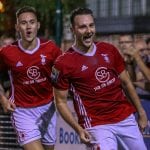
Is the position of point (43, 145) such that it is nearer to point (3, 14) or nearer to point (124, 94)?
point (124, 94)

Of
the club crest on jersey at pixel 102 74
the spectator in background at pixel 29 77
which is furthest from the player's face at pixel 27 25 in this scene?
the club crest on jersey at pixel 102 74

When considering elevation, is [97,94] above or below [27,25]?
below

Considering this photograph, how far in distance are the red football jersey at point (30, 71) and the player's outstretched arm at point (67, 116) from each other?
1334 mm

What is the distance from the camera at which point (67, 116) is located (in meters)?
7.96

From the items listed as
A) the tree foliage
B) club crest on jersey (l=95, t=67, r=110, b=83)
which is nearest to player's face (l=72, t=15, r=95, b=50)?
club crest on jersey (l=95, t=67, r=110, b=83)

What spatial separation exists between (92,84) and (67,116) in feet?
1.43

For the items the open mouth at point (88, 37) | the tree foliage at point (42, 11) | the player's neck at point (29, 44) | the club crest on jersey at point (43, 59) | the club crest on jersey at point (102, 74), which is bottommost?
the tree foliage at point (42, 11)

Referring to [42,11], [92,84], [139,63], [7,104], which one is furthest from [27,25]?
[42,11]

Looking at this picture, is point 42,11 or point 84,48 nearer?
point 84,48

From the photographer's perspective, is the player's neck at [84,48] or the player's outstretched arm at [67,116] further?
the player's neck at [84,48]

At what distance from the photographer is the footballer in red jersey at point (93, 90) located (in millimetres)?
7977

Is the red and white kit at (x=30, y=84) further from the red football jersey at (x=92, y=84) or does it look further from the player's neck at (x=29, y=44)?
the red football jersey at (x=92, y=84)

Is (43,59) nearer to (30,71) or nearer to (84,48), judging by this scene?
(30,71)

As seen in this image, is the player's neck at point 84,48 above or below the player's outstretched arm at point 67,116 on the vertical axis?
above
